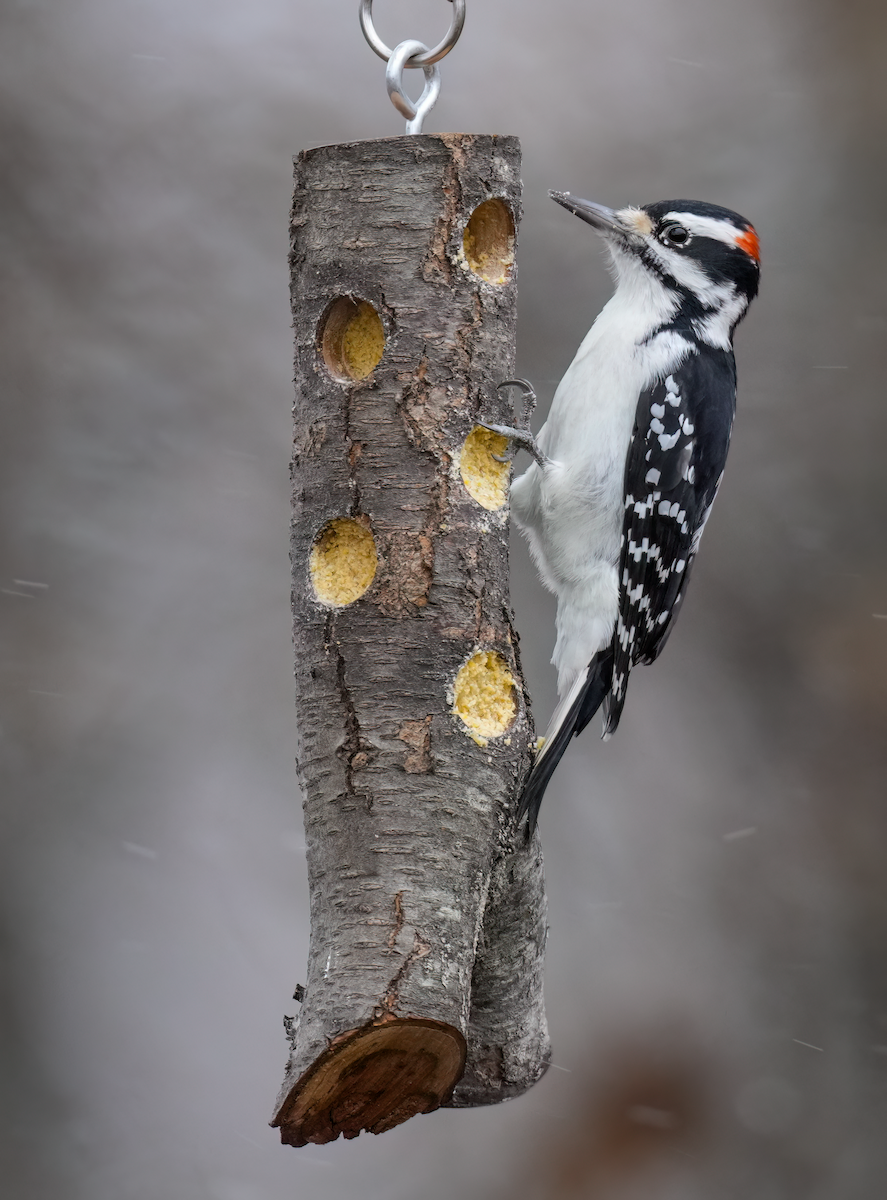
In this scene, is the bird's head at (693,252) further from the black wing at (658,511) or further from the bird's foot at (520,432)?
the bird's foot at (520,432)

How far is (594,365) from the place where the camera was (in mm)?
2629

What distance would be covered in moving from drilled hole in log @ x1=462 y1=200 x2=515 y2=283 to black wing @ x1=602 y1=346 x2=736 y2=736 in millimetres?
478

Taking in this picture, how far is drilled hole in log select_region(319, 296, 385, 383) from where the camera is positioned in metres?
2.17

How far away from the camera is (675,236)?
262 centimetres

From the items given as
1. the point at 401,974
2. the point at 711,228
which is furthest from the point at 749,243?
the point at 401,974

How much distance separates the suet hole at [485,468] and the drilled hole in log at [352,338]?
20 centimetres

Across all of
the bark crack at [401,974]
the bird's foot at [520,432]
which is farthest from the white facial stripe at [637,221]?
the bark crack at [401,974]

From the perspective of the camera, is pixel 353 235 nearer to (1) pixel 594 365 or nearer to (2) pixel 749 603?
(1) pixel 594 365

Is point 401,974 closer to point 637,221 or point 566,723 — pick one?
point 566,723

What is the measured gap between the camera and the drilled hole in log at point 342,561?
213cm

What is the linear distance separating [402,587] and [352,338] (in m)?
0.43

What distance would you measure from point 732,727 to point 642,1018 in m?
0.89

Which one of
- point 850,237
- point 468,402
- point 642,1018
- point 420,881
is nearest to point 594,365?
point 468,402

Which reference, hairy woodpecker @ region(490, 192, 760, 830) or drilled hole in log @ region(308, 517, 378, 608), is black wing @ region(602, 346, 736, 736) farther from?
drilled hole in log @ region(308, 517, 378, 608)
